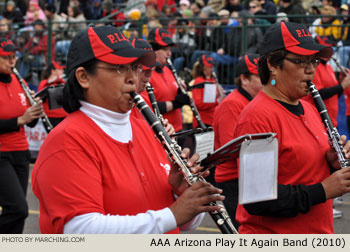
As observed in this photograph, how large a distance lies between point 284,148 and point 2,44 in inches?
163

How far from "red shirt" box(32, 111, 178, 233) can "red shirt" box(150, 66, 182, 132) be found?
448 centimetres

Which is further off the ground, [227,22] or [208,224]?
[227,22]

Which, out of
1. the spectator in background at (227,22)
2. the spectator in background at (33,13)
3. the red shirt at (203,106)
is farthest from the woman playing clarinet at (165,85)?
the spectator in background at (33,13)

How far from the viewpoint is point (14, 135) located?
19.9ft

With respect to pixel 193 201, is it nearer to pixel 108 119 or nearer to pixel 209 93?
pixel 108 119

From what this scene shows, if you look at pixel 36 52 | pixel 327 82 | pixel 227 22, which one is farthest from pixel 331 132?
pixel 36 52

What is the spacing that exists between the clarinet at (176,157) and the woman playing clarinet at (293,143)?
0.50m

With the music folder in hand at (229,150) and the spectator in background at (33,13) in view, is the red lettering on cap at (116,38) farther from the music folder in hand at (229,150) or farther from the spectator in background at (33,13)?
the spectator in background at (33,13)

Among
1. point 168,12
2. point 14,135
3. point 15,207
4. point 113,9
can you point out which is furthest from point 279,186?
point 113,9

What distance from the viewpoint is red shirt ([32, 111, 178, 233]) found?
2.23 metres

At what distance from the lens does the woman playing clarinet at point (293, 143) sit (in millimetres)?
3025

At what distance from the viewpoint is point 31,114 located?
5859 mm

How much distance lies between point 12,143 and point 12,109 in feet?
1.17

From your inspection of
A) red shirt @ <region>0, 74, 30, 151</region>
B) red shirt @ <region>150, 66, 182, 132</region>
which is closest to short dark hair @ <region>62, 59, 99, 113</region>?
red shirt @ <region>0, 74, 30, 151</region>
